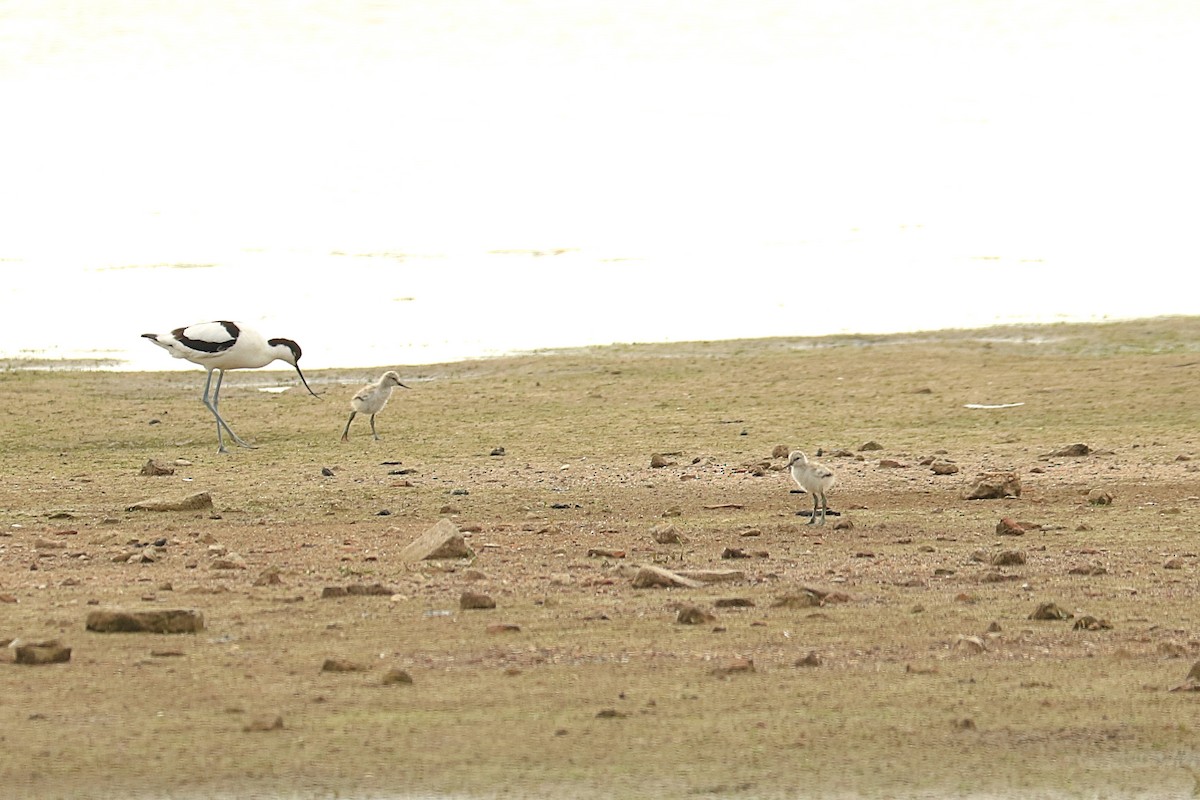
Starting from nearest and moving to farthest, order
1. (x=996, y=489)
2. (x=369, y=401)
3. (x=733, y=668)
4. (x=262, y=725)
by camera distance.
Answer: (x=262, y=725), (x=733, y=668), (x=996, y=489), (x=369, y=401)

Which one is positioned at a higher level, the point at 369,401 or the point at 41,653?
the point at 369,401

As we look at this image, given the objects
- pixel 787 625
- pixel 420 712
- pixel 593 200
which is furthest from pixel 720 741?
pixel 593 200

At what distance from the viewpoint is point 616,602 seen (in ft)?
26.8

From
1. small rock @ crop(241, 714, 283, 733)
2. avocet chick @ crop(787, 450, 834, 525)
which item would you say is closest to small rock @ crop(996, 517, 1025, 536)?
avocet chick @ crop(787, 450, 834, 525)

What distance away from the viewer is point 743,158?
1619 inches

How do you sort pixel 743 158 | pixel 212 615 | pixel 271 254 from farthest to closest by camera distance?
pixel 743 158
pixel 271 254
pixel 212 615

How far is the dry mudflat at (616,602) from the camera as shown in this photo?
598 cm

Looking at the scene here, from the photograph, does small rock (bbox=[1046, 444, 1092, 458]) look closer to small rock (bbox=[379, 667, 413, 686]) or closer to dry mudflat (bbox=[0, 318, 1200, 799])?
dry mudflat (bbox=[0, 318, 1200, 799])

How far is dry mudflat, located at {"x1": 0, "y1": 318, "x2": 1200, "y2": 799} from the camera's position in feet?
19.6

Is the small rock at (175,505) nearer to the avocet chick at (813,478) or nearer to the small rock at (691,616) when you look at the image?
the avocet chick at (813,478)

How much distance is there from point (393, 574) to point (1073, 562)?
10.5ft

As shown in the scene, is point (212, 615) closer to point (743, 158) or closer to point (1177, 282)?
point (1177, 282)

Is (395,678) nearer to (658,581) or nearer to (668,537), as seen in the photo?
(658,581)

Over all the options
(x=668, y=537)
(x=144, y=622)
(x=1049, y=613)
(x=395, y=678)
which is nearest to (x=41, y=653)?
(x=144, y=622)
